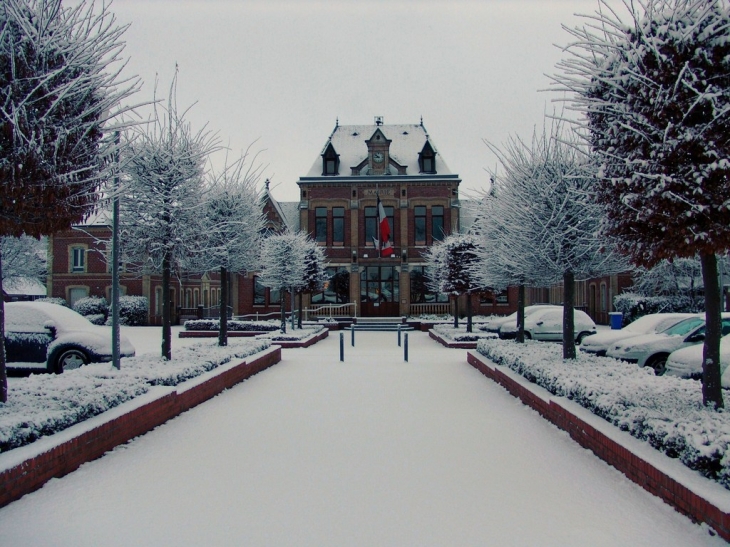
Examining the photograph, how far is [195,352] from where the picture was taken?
1263 centimetres

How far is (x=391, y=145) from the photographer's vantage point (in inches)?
1527

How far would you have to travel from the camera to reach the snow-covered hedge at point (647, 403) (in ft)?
15.7

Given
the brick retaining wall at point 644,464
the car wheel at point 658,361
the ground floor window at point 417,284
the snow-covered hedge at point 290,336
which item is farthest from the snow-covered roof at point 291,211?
the brick retaining wall at point 644,464

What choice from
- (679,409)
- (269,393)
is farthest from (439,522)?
(269,393)

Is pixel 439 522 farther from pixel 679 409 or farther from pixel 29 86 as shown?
pixel 29 86

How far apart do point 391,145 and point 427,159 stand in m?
3.00

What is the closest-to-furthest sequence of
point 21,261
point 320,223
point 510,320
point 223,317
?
point 223,317
point 510,320
point 21,261
point 320,223

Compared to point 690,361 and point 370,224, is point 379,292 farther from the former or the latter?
point 690,361

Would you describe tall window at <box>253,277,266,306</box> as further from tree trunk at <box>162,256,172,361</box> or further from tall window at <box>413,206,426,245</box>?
tree trunk at <box>162,256,172,361</box>

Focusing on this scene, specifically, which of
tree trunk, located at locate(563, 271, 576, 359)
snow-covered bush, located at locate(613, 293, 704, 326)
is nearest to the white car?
tree trunk, located at locate(563, 271, 576, 359)

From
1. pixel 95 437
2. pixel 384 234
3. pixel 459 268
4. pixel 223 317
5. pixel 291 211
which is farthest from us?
pixel 291 211

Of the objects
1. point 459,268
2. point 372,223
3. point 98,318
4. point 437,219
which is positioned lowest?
point 98,318

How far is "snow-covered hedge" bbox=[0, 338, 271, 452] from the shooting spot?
5613 millimetres

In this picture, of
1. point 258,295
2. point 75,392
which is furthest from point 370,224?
point 75,392
